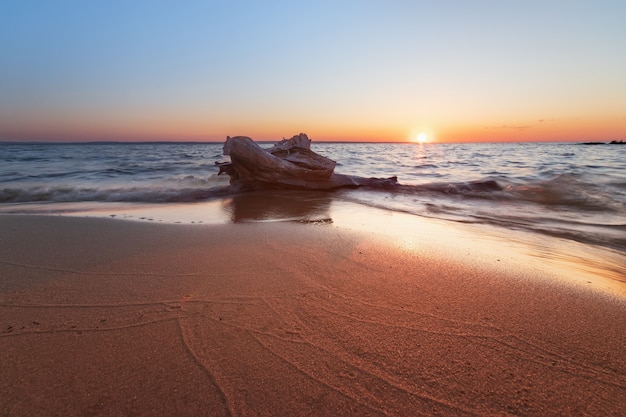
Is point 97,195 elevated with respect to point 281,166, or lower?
lower

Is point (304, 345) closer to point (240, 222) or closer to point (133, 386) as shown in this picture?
point (133, 386)

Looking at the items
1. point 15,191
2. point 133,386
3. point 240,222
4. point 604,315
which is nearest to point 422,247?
point 604,315

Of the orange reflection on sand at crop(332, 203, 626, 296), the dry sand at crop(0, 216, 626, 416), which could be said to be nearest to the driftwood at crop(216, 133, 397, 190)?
the orange reflection on sand at crop(332, 203, 626, 296)

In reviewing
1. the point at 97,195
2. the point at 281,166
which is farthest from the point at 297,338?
the point at 97,195

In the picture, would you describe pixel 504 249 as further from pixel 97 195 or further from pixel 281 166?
pixel 97 195

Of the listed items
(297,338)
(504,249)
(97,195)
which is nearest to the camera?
(297,338)

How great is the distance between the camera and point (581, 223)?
711 cm

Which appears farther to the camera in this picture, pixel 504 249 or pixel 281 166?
pixel 281 166

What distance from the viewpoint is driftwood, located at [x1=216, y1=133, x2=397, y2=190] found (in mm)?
9852

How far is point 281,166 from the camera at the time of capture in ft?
33.1

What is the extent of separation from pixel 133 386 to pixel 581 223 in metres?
8.62

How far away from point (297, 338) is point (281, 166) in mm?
8179

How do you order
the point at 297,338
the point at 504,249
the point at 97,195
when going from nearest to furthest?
the point at 297,338
the point at 504,249
the point at 97,195

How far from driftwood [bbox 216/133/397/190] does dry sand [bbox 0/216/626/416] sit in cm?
635
